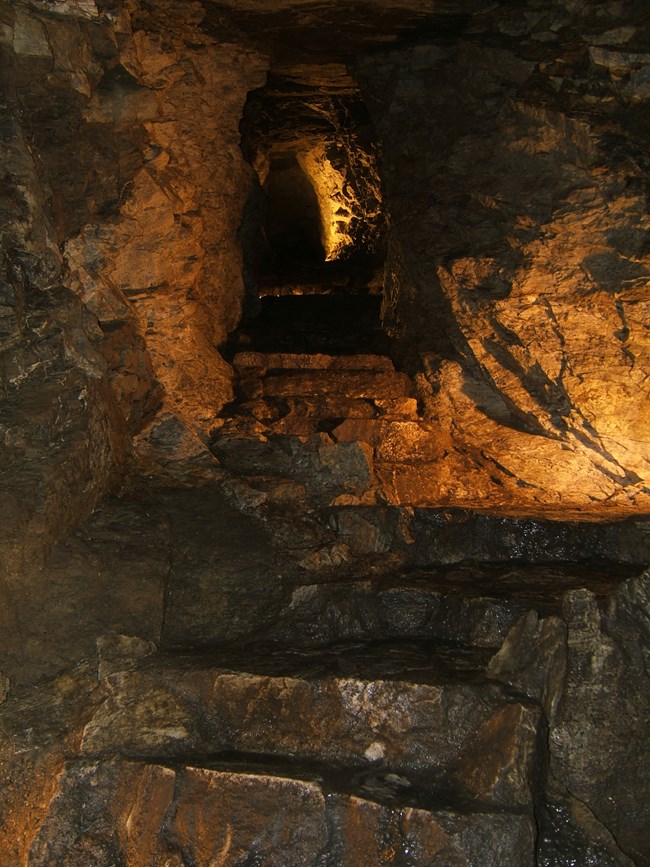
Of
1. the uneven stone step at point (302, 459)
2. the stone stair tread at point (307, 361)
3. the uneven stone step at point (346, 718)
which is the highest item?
the stone stair tread at point (307, 361)

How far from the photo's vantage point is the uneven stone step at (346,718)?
2.87 metres

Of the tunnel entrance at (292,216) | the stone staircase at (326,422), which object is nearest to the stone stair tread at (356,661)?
the stone staircase at (326,422)

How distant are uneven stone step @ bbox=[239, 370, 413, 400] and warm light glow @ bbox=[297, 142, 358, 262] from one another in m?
4.63

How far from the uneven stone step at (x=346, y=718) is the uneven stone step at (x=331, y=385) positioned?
206cm

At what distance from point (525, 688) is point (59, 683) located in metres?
1.89

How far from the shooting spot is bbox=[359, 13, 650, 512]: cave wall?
3736 mm

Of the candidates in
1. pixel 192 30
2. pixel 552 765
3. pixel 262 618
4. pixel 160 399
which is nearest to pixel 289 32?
pixel 192 30

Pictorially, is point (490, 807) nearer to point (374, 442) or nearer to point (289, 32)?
point (374, 442)

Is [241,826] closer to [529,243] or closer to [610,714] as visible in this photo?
[610,714]

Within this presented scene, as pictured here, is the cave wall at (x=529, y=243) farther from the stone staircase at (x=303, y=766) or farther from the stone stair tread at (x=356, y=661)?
the stone staircase at (x=303, y=766)

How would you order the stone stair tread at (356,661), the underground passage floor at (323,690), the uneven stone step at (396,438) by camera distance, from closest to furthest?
the underground passage floor at (323,690) < the stone stair tread at (356,661) < the uneven stone step at (396,438)

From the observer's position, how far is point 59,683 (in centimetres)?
333

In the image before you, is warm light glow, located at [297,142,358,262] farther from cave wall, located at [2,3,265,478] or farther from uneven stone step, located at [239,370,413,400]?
uneven stone step, located at [239,370,413,400]

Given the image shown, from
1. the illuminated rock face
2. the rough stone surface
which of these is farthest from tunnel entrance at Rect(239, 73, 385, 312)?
the rough stone surface
